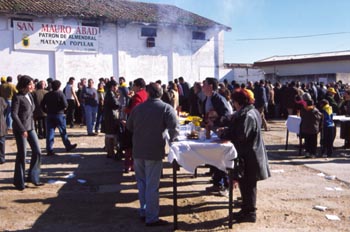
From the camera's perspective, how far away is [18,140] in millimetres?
7020

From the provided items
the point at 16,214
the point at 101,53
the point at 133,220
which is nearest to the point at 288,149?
the point at 133,220

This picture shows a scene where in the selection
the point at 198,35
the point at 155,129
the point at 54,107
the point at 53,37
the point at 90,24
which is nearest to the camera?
the point at 155,129

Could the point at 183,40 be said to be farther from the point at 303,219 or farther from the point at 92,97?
the point at 303,219

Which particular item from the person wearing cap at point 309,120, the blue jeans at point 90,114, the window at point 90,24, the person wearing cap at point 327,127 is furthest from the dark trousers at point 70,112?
the person wearing cap at point 327,127

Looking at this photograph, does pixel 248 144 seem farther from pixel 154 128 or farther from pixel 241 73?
pixel 241 73

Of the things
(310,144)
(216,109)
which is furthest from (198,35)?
(216,109)

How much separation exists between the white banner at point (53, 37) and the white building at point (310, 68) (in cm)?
1477

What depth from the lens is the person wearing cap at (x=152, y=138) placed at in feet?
17.6

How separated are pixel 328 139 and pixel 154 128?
649 centimetres

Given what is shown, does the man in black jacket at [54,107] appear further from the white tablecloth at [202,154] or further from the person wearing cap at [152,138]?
the white tablecloth at [202,154]

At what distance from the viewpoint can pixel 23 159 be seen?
707 centimetres

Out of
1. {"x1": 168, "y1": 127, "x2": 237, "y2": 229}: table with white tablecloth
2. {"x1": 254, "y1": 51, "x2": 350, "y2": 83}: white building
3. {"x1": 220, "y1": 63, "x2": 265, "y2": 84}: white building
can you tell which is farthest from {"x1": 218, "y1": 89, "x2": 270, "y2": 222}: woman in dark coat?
{"x1": 254, "y1": 51, "x2": 350, "y2": 83}: white building

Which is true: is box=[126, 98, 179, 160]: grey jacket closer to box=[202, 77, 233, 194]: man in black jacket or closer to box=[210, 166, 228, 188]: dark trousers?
box=[202, 77, 233, 194]: man in black jacket

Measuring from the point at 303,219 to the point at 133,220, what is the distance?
7.53ft
